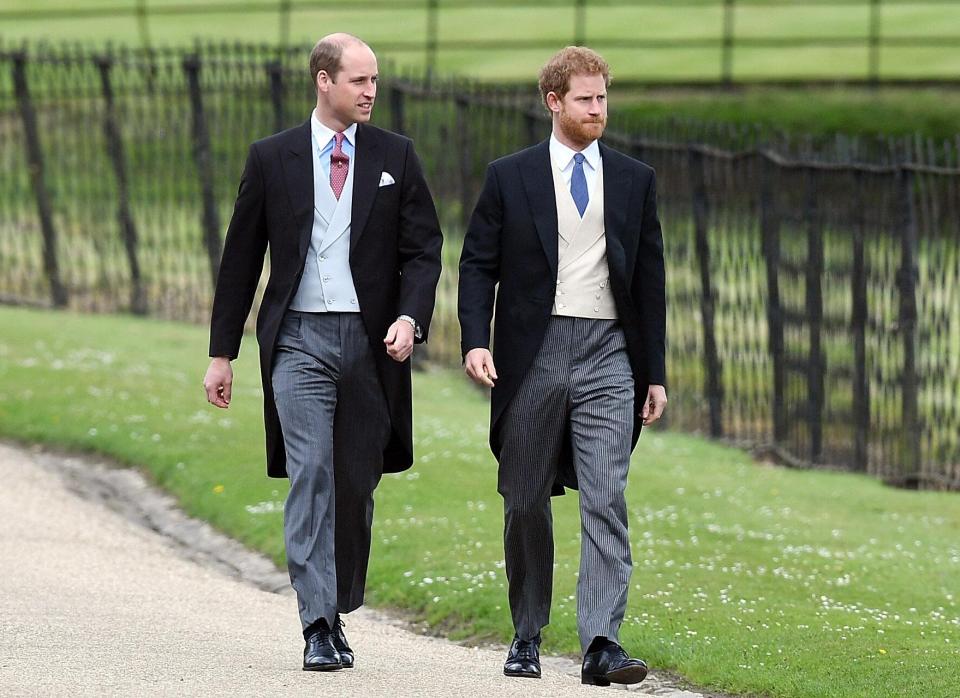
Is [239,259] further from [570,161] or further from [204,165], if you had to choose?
[204,165]

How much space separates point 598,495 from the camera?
6.14m

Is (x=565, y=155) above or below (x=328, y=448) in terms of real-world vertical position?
above

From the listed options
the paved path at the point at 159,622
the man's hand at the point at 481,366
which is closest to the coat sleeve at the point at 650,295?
the man's hand at the point at 481,366

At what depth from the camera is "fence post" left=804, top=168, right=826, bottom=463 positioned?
1336cm

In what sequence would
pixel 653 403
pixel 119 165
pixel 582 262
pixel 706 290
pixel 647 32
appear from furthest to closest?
pixel 647 32, pixel 119 165, pixel 706 290, pixel 653 403, pixel 582 262

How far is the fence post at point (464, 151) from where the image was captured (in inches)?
677

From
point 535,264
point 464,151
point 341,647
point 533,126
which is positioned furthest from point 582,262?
point 464,151

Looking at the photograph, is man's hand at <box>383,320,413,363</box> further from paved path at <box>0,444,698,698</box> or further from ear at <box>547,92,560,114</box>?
paved path at <box>0,444,698,698</box>

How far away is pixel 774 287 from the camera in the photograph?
14.0 metres

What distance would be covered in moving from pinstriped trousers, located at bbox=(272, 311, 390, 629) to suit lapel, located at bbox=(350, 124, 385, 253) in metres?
0.31

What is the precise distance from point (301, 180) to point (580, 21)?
2936cm

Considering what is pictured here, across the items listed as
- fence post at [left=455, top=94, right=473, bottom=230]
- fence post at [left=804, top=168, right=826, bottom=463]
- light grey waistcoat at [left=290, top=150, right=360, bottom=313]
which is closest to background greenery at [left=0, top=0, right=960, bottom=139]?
fence post at [left=455, top=94, right=473, bottom=230]

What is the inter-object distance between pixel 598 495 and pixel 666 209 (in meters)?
9.26

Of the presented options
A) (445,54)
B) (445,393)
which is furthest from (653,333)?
(445,54)
